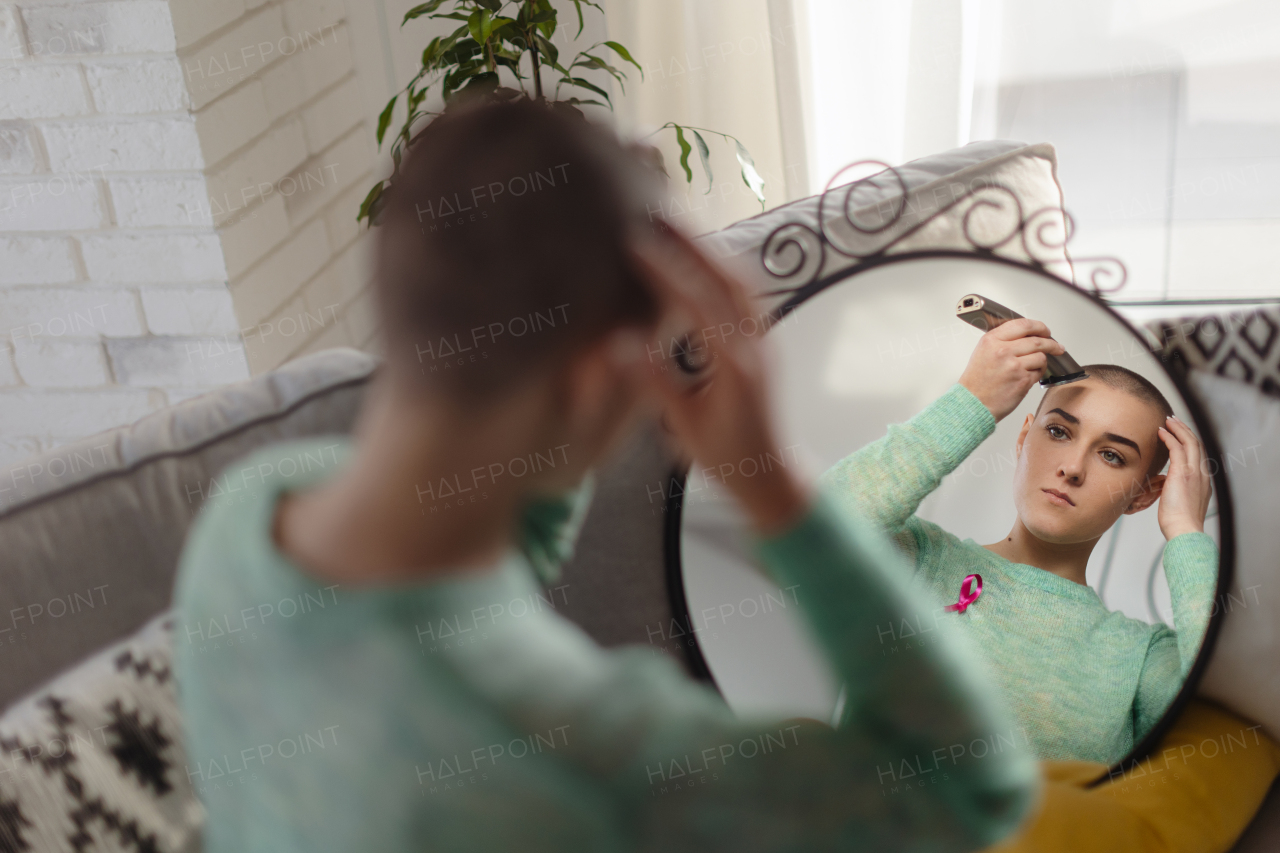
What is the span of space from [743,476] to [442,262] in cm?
18

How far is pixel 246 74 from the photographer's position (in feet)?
5.39

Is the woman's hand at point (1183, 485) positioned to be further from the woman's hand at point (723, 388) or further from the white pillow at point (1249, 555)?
the woman's hand at point (723, 388)

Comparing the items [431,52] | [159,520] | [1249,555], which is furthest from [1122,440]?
[431,52]

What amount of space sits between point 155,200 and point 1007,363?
143 cm

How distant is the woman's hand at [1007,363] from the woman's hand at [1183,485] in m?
0.11

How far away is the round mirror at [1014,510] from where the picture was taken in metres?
0.71

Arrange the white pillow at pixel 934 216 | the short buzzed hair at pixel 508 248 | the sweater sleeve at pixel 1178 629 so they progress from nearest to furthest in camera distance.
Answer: the short buzzed hair at pixel 508 248 < the sweater sleeve at pixel 1178 629 < the white pillow at pixel 934 216

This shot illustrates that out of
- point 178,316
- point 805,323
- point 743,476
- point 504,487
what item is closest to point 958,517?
point 805,323

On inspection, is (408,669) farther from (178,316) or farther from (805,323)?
(178,316)

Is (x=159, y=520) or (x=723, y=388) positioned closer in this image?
(x=723, y=388)

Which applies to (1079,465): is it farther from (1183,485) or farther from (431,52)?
(431,52)

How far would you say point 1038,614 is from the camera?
708 mm

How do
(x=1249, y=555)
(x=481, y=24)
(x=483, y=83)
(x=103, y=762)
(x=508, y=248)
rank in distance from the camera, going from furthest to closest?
(x=483, y=83) → (x=481, y=24) → (x=1249, y=555) → (x=103, y=762) → (x=508, y=248)

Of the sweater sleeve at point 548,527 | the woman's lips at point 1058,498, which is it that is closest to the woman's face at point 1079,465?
the woman's lips at point 1058,498
